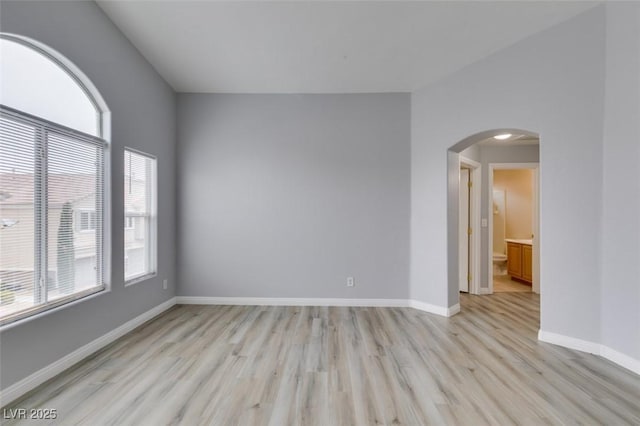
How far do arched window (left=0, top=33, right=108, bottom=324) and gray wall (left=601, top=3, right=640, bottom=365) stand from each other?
15.6 ft

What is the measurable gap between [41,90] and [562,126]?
4646 millimetres

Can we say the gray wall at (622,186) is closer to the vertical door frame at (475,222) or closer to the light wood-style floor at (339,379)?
the light wood-style floor at (339,379)

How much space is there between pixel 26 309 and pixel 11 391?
20.8 inches

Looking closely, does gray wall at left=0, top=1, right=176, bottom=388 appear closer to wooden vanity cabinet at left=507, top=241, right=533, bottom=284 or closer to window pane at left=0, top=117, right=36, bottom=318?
window pane at left=0, top=117, right=36, bottom=318

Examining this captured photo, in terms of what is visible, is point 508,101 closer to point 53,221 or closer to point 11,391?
point 53,221

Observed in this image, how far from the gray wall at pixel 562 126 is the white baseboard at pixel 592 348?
6cm

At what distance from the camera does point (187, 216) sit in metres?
3.97

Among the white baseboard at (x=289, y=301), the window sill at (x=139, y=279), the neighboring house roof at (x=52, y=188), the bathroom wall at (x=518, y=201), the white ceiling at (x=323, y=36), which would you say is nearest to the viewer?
the neighboring house roof at (x=52, y=188)

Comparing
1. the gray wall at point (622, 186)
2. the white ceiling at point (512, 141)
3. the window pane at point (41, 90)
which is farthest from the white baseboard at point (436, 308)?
the window pane at point (41, 90)

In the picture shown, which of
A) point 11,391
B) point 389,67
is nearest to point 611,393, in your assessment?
point 389,67

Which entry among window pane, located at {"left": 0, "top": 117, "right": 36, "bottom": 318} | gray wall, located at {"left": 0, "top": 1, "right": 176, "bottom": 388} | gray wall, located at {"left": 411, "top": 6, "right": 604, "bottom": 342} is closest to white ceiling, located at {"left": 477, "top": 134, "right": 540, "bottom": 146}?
gray wall, located at {"left": 411, "top": 6, "right": 604, "bottom": 342}

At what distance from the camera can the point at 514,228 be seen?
20.9 ft

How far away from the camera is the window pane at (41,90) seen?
188 cm

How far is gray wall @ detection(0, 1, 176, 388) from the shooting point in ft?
6.30
